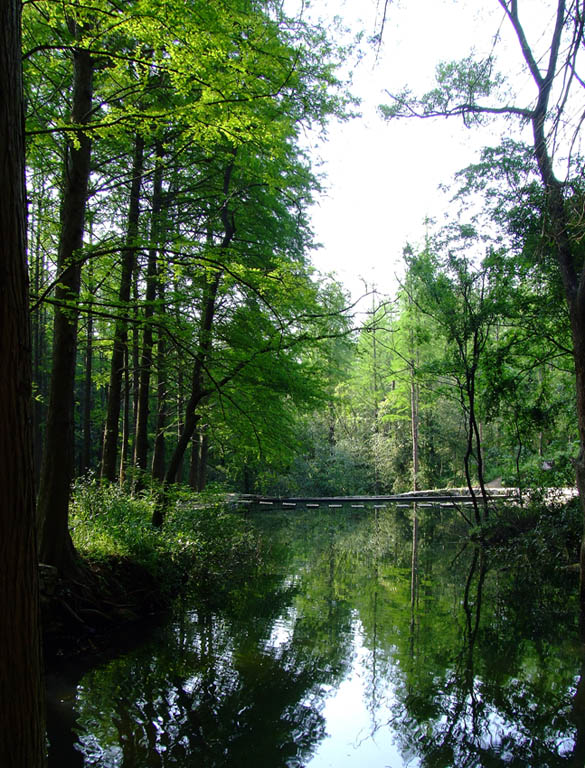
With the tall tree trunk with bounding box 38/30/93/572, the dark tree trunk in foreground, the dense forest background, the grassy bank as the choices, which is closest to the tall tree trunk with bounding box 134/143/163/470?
the dense forest background

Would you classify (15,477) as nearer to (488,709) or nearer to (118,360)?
(488,709)

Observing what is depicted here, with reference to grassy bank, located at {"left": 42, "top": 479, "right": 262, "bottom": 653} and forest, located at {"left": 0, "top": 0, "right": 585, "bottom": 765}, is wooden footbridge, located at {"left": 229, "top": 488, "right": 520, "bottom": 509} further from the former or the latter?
grassy bank, located at {"left": 42, "top": 479, "right": 262, "bottom": 653}

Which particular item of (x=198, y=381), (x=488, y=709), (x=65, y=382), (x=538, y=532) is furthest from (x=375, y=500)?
(x=65, y=382)

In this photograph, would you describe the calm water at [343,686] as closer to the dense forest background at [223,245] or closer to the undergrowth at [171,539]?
the undergrowth at [171,539]

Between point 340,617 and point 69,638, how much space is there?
363cm

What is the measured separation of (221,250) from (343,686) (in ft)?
16.5

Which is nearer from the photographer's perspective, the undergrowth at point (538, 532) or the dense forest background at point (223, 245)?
the dense forest background at point (223, 245)

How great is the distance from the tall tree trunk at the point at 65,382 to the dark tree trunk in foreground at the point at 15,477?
4492 millimetres

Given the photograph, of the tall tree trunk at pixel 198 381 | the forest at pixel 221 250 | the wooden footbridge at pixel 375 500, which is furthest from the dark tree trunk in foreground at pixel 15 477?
the wooden footbridge at pixel 375 500

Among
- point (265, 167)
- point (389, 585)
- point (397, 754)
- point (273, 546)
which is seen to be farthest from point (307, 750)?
point (273, 546)

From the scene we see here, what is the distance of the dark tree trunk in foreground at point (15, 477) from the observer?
1873mm

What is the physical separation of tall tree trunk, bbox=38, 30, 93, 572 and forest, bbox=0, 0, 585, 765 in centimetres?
2

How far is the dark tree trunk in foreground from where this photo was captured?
1.87m

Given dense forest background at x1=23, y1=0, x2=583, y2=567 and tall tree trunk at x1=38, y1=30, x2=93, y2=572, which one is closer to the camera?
dense forest background at x1=23, y1=0, x2=583, y2=567
